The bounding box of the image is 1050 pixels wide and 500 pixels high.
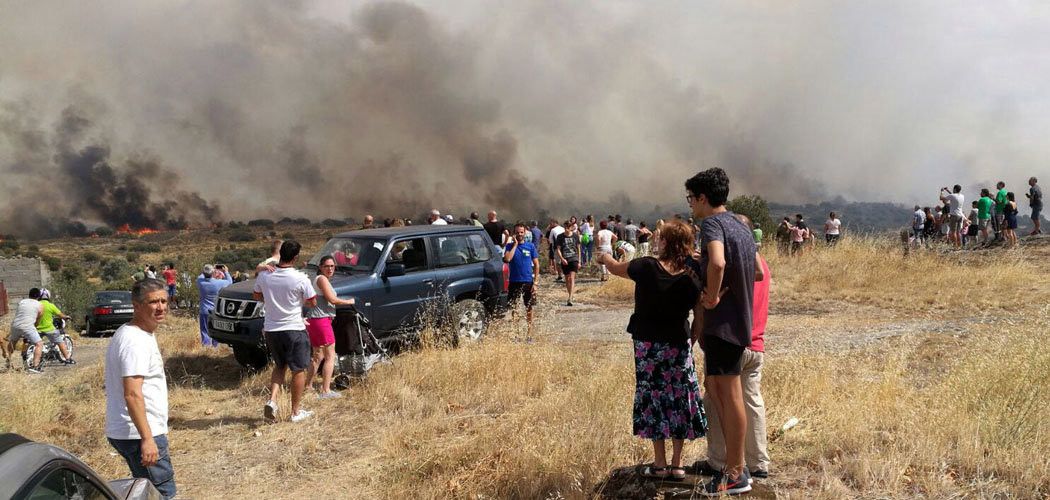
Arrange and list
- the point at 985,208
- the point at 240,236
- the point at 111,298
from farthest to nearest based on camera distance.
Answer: the point at 240,236 → the point at 111,298 → the point at 985,208

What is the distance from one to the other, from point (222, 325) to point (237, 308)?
0.26 meters

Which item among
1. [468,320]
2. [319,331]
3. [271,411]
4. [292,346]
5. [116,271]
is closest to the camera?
[292,346]

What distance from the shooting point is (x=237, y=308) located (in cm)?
721

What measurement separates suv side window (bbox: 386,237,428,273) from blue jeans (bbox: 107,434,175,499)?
4.79m

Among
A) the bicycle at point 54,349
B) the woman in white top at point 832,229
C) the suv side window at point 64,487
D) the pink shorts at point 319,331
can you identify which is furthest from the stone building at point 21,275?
the suv side window at point 64,487

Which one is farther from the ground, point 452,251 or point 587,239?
point 452,251

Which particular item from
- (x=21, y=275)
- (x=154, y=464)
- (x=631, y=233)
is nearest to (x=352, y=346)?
(x=154, y=464)

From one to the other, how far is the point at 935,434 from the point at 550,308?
8.44 m

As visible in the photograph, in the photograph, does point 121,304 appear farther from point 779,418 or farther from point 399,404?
point 779,418

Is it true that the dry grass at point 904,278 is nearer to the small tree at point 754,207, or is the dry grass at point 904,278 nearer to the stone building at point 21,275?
the small tree at point 754,207

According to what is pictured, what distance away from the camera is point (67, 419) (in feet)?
20.6

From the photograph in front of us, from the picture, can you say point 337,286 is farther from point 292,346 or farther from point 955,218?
point 955,218

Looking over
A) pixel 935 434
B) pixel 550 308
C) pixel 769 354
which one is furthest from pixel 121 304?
pixel 935 434

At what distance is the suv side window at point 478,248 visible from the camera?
8906 millimetres
